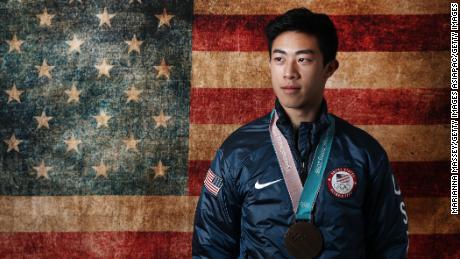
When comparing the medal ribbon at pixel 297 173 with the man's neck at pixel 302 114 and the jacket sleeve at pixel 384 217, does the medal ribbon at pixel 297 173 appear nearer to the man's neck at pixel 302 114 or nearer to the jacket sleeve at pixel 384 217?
the man's neck at pixel 302 114

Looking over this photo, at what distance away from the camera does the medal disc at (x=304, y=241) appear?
1505 mm

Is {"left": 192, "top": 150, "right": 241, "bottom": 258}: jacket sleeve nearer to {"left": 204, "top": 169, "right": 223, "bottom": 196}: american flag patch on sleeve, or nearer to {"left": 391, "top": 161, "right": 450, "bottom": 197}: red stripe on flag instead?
{"left": 204, "top": 169, "right": 223, "bottom": 196}: american flag patch on sleeve

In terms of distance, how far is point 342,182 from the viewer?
1.56 m

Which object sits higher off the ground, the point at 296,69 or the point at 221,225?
the point at 296,69

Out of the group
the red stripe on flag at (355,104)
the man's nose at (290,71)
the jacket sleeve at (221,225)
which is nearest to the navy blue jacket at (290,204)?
the jacket sleeve at (221,225)

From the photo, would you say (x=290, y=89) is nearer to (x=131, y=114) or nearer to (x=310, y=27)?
(x=310, y=27)

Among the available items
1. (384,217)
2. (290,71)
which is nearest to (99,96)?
(290,71)

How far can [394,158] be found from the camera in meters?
2.39

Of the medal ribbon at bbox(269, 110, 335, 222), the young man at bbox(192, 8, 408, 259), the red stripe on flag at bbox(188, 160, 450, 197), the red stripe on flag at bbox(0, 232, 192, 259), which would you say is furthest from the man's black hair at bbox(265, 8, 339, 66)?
the red stripe on flag at bbox(0, 232, 192, 259)

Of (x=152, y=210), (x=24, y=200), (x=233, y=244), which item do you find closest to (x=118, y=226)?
(x=152, y=210)

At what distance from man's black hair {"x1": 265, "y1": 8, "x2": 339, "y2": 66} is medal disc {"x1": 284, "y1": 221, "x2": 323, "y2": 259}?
58cm

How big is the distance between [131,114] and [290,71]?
1117mm

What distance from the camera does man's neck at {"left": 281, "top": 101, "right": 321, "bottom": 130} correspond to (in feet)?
5.42

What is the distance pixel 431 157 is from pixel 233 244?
4.25 ft
